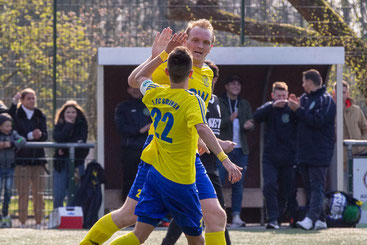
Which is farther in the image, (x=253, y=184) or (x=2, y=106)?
(x=253, y=184)

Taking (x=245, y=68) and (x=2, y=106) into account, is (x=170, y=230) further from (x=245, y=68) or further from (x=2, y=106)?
(x=245, y=68)

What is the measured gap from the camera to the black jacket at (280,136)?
10.6 meters

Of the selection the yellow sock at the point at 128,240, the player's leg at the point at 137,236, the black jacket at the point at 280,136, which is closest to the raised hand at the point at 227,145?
the player's leg at the point at 137,236

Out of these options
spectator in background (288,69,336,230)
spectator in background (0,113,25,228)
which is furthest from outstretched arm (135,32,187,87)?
spectator in background (0,113,25,228)

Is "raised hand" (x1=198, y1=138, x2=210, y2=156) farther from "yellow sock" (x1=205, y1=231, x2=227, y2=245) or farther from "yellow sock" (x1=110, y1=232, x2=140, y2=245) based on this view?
"yellow sock" (x1=110, y1=232, x2=140, y2=245)

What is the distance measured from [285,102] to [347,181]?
161 cm

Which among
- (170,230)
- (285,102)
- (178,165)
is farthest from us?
(285,102)

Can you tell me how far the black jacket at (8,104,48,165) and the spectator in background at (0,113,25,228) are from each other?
0.90 ft

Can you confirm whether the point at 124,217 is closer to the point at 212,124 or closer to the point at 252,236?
the point at 212,124

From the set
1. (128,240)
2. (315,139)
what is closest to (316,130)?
(315,139)

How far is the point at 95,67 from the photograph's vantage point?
1146 cm

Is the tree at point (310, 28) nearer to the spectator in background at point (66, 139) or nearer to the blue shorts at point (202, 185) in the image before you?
the spectator in background at point (66, 139)

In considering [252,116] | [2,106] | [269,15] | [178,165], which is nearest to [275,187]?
[252,116]

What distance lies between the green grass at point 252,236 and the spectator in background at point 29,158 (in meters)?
0.89
